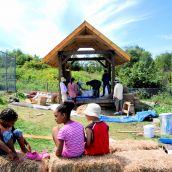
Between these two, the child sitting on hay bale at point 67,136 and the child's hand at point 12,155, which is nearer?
the child's hand at point 12,155

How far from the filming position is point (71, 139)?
5832 mm

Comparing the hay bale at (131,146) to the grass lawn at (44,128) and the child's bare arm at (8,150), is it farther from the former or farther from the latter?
the grass lawn at (44,128)

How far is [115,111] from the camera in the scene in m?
19.0

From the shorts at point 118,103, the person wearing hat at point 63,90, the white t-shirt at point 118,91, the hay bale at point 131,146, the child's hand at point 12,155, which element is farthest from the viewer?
the person wearing hat at point 63,90

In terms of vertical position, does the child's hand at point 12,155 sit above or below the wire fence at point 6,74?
below

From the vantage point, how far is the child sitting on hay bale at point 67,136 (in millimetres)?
5773

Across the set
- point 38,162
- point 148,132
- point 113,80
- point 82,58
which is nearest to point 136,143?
point 38,162

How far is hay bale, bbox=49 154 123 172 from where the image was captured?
549 cm

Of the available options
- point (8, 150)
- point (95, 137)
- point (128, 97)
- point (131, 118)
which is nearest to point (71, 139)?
point (95, 137)

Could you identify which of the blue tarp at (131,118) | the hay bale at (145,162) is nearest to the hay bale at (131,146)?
the hay bale at (145,162)

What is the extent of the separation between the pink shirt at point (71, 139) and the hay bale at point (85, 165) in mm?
182

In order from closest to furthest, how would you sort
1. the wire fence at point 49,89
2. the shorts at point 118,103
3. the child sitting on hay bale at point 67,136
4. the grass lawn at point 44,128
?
the child sitting on hay bale at point 67,136 → the grass lawn at point 44,128 → the shorts at point 118,103 → the wire fence at point 49,89

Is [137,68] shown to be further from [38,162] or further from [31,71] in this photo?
[38,162]

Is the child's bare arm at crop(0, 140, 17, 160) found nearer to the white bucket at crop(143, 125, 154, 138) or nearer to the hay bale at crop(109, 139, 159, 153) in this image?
the hay bale at crop(109, 139, 159, 153)
